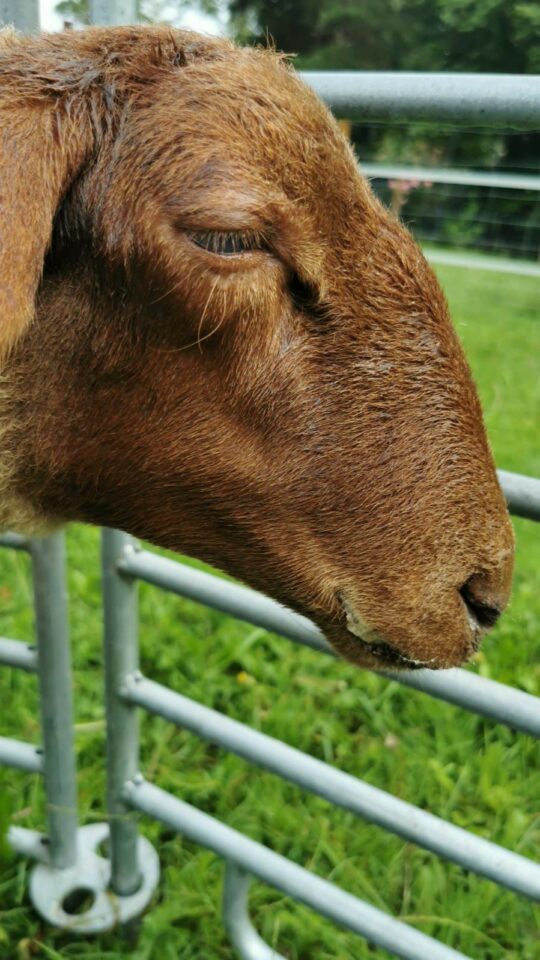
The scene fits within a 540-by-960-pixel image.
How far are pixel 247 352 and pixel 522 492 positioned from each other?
0.67 meters

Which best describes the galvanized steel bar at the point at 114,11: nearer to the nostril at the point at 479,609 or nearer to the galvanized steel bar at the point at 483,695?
the nostril at the point at 479,609

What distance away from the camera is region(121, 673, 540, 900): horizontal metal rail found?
6.50ft

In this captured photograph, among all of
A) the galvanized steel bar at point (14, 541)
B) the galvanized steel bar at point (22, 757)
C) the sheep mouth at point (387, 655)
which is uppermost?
the sheep mouth at point (387, 655)

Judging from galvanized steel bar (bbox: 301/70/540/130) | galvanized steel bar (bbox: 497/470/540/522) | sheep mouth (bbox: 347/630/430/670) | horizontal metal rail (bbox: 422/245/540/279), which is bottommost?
horizontal metal rail (bbox: 422/245/540/279)

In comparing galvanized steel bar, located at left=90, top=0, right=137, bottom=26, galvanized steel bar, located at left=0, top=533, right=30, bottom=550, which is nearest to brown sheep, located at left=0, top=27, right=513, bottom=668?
galvanized steel bar, located at left=90, top=0, right=137, bottom=26

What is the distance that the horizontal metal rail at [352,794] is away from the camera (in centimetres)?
198

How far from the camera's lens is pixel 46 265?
5.41ft

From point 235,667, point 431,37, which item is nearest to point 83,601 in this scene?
point 235,667

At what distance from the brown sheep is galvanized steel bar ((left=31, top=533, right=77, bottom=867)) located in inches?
26.9

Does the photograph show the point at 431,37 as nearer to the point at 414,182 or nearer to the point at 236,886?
the point at 414,182

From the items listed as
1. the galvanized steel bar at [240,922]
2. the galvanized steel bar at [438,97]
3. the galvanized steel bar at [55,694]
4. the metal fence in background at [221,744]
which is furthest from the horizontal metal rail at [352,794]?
the galvanized steel bar at [438,97]

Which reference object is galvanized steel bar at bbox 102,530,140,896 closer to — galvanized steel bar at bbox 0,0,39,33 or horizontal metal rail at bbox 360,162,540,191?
galvanized steel bar at bbox 0,0,39,33

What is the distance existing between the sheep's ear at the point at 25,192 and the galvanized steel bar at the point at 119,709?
1113 mm

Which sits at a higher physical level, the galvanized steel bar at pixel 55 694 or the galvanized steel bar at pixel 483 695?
the galvanized steel bar at pixel 483 695
